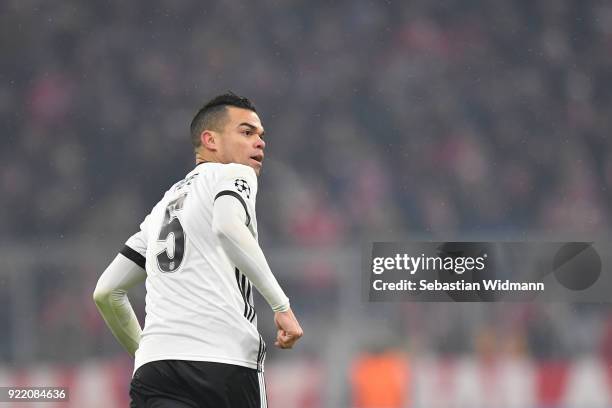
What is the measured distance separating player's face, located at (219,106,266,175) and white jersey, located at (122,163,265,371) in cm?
14

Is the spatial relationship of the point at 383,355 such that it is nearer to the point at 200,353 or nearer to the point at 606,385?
the point at 606,385

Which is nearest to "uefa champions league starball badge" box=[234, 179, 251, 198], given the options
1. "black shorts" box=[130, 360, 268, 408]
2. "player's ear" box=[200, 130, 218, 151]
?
"player's ear" box=[200, 130, 218, 151]

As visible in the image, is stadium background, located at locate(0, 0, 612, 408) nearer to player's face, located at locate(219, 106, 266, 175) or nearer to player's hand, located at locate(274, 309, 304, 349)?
player's face, located at locate(219, 106, 266, 175)

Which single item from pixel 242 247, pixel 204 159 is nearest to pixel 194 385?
pixel 242 247

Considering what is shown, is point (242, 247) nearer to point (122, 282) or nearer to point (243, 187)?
point (243, 187)

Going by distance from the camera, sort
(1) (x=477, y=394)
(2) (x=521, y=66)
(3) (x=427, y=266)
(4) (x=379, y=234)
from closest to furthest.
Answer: (3) (x=427, y=266), (1) (x=477, y=394), (4) (x=379, y=234), (2) (x=521, y=66)

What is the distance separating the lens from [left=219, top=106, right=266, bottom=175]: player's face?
93.5 inches

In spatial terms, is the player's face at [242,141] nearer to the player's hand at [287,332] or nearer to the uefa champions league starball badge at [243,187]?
the uefa champions league starball badge at [243,187]

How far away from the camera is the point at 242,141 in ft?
7.84

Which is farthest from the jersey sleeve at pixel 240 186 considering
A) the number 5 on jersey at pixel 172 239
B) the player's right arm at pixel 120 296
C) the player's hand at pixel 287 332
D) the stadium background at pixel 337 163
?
the stadium background at pixel 337 163

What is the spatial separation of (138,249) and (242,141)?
346 mm

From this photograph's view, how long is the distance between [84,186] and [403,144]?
210 centimetres

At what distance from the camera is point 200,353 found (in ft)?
7.03

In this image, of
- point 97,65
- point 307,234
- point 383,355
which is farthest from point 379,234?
point 97,65
